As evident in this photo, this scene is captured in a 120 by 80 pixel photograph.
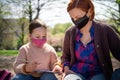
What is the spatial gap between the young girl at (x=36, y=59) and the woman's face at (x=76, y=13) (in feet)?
1.38

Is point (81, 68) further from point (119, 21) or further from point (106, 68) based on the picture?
point (119, 21)

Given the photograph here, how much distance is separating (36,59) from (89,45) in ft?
2.25

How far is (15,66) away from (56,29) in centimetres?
4037

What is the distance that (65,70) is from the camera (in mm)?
3658

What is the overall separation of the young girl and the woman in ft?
0.91

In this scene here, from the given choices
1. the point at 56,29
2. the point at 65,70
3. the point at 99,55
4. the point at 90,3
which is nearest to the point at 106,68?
the point at 99,55

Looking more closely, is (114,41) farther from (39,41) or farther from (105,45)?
(39,41)

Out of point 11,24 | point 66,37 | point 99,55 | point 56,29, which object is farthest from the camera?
point 56,29

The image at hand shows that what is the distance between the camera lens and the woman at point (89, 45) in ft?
11.5

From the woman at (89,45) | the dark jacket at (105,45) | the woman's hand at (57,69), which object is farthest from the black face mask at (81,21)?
the woman's hand at (57,69)

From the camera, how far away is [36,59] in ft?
12.7

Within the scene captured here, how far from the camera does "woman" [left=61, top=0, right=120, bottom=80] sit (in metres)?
3.52

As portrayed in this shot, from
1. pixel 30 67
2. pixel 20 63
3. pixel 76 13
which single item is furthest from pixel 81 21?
pixel 20 63

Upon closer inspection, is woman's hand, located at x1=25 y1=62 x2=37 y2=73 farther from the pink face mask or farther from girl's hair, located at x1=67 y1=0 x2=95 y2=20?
girl's hair, located at x1=67 y1=0 x2=95 y2=20
